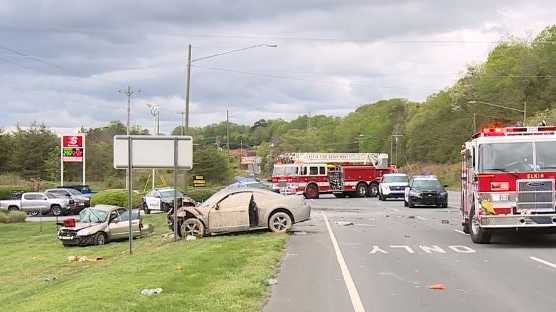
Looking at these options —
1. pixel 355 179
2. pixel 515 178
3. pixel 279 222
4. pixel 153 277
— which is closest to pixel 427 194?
pixel 355 179

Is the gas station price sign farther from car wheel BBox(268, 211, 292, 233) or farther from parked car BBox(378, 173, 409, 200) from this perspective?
car wheel BBox(268, 211, 292, 233)

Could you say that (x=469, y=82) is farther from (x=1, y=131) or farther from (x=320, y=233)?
(x=320, y=233)

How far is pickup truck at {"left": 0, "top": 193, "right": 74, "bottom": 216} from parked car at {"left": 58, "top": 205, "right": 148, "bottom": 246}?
18.7 m

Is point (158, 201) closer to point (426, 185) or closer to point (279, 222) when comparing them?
point (426, 185)

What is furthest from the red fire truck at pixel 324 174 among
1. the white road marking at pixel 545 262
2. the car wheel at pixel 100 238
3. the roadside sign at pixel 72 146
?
the white road marking at pixel 545 262

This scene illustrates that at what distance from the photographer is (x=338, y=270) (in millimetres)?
13203

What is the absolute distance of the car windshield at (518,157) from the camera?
16828mm

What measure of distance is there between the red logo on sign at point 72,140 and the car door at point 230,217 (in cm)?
4093

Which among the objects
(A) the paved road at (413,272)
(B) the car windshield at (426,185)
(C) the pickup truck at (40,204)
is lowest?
(C) the pickup truck at (40,204)

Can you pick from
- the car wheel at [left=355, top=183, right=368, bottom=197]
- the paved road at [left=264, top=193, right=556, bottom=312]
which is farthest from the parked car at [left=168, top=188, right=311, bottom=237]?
the car wheel at [left=355, top=183, right=368, bottom=197]

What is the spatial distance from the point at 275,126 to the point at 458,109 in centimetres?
9619

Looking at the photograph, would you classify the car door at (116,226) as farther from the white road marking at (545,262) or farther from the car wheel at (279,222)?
the white road marking at (545,262)

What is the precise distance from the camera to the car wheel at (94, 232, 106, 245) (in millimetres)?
26047

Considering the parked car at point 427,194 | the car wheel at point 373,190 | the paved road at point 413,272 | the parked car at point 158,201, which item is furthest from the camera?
the car wheel at point 373,190
